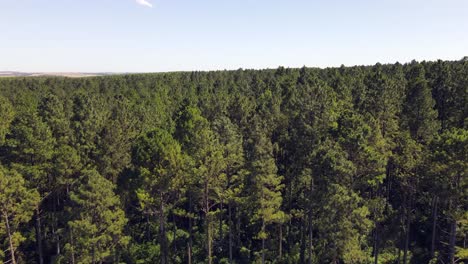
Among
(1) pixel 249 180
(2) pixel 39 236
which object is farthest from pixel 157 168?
(2) pixel 39 236

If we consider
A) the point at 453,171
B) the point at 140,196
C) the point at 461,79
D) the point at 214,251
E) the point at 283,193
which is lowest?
the point at 214,251

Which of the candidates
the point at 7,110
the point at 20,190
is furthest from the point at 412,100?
the point at 7,110

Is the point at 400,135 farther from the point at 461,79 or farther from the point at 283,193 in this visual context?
the point at 461,79

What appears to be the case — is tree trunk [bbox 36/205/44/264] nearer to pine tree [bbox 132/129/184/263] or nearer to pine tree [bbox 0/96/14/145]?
pine tree [bbox 132/129/184/263]

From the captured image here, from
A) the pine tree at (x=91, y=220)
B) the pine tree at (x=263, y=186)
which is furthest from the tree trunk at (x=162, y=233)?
the pine tree at (x=263, y=186)

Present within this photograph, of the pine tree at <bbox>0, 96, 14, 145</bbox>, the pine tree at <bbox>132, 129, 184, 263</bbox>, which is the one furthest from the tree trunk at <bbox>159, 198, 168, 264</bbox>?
the pine tree at <bbox>0, 96, 14, 145</bbox>

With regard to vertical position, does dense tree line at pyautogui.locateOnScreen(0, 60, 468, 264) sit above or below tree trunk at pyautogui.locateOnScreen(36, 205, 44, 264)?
above

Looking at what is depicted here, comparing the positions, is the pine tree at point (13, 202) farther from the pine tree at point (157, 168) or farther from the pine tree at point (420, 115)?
the pine tree at point (420, 115)

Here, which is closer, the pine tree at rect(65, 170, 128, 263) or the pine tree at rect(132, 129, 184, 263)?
Answer: the pine tree at rect(65, 170, 128, 263)
